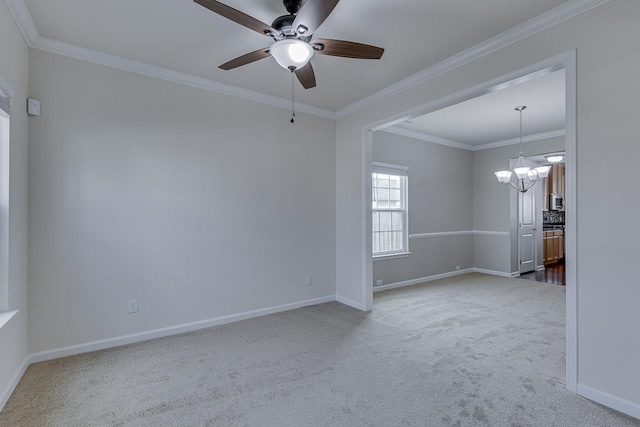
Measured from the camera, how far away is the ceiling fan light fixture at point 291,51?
195 centimetres

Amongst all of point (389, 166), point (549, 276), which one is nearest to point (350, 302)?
point (389, 166)

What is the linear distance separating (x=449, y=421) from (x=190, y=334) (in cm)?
251

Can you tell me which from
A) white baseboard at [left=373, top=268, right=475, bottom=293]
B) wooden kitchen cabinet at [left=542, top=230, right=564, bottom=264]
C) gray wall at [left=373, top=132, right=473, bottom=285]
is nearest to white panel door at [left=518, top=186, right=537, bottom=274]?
wooden kitchen cabinet at [left=542, top=230, right=564, bottom=264]

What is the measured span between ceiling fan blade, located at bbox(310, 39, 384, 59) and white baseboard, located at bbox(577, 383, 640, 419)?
2638 millimetres

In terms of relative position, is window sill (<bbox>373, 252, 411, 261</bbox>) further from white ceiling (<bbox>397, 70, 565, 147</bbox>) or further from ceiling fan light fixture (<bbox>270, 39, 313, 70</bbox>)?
ceiling fan light fixture (<bbox>270, 39, 313, 70</bbox>)

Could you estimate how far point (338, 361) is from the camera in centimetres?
270

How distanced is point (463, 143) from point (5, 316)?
22.7 ft

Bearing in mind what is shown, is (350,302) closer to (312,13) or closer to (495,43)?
(495,43)

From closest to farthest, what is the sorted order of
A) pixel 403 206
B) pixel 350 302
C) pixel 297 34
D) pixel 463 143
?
pixel 297 34 → pixel 350 302 → pixel 403 206 → pixel 463 143

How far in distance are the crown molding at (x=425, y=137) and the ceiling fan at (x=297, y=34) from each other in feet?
10.6

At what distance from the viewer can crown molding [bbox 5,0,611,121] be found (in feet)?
7.31

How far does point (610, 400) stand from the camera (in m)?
2.04

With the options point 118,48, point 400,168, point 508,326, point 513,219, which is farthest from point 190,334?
point 513,219

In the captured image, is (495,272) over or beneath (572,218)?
Result: beneath
